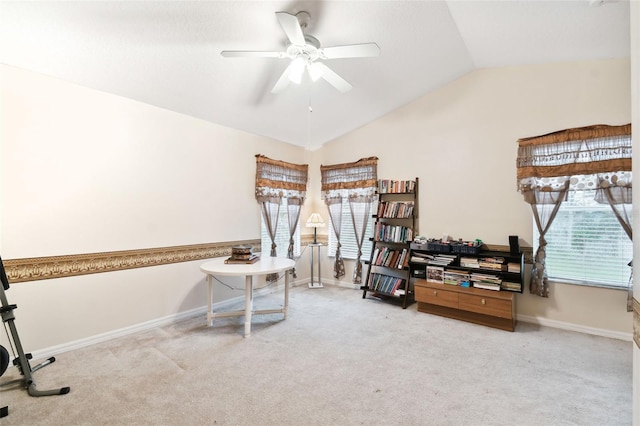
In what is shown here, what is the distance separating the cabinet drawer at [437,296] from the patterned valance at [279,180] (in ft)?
8.11

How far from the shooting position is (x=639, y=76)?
1.20 meters

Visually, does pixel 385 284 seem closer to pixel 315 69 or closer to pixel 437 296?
pixel 437 296

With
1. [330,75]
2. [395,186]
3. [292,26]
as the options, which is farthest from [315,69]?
[395,186]

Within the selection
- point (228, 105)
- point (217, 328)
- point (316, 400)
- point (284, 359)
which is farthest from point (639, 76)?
point (217, 328)

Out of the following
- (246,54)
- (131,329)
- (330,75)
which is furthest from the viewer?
(131,329)

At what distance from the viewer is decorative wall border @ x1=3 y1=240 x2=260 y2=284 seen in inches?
97.0

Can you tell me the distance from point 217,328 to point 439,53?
392 centimetres

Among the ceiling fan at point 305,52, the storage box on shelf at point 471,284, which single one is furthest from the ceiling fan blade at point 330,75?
the storage box on shelf at point 471,284

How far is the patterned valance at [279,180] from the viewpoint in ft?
14.4

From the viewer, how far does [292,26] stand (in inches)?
77.5

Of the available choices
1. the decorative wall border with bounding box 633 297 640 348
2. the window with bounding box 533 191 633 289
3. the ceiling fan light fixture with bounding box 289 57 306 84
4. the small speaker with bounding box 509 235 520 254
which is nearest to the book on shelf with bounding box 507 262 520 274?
the small speaker with bounding box 509 235 520 254

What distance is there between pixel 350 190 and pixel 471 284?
2275 mm

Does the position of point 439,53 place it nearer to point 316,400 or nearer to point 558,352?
point 558,352

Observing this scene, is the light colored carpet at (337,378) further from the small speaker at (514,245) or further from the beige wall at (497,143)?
the small speaker at (514,245)
